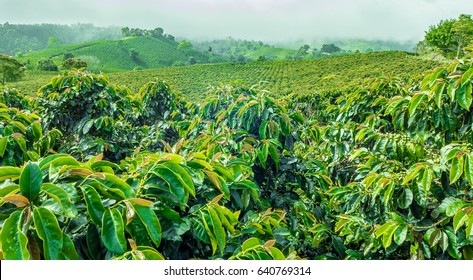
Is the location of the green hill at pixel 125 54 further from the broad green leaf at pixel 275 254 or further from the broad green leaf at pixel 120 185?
the broad green leaf at pixel 275 254

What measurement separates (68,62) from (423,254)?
180 feet

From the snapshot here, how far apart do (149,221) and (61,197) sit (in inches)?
11.0

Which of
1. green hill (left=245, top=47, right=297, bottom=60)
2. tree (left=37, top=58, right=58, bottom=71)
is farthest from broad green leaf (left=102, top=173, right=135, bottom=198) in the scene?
green hill (left=245, top=47, right=297, bottom=60)

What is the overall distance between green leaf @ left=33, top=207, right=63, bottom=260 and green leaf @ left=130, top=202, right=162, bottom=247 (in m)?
0.23

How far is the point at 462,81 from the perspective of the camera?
1802mm

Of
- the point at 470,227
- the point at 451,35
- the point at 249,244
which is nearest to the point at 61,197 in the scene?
the point at 249,244

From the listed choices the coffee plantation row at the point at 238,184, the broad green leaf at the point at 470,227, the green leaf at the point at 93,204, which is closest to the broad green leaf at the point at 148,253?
the coffee plantation row at the point at 238,184

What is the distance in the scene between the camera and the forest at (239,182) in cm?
107

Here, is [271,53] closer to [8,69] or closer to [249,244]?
[8,69]

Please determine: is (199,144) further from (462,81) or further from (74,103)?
(74,103)

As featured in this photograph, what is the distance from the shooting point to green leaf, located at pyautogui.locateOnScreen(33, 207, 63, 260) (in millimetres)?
946

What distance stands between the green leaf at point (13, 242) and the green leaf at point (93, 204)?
0.63 feet

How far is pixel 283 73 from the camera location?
5075cm

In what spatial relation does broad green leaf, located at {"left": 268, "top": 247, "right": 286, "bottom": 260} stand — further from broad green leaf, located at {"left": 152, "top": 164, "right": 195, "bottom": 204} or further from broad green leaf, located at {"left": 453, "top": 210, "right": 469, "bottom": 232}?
broad green leaf, located at {"left": 453, "top": 210, "right": 469, "bottom": 232}
